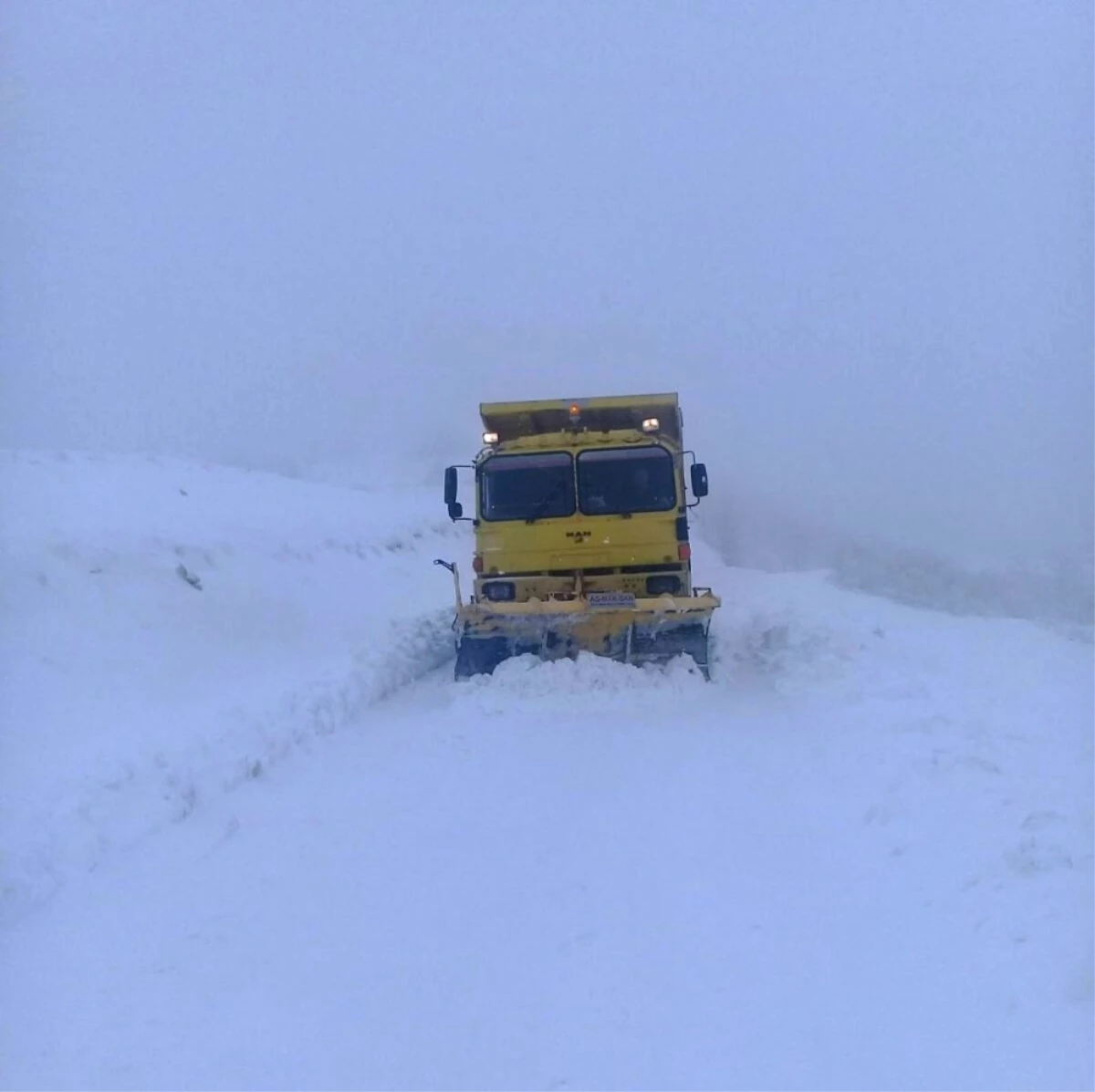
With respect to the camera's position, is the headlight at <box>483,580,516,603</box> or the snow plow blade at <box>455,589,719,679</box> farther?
the headlight at <box>483,580,516,603</box>

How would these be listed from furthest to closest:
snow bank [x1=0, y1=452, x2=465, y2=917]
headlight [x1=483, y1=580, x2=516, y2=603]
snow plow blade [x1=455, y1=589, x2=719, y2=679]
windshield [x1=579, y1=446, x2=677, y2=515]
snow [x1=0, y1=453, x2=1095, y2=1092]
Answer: windshield [x1=579, y1=446, x2=677, y2=515]
headlight [x1=483, y1=580, x2=516, y2=603]
snow plow blade [x1=455, y1=589, x2=719, y2=679]
snow bank [x1=0, y1=452, x2=465, y2=917]
snow [x1=0, y1=453, x2=1095, y2=1092]

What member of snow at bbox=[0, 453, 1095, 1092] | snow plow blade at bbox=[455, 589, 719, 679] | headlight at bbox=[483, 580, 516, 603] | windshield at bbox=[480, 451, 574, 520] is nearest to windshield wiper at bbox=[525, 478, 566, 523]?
windshield at bbox=[480, 451, 574, 520]

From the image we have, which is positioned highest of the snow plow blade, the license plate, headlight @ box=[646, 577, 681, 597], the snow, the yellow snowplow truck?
the yellow snowplow truck

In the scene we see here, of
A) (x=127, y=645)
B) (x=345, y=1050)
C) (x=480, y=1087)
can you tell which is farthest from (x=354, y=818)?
(x=127, y=645)

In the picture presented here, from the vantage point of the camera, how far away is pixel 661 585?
11.6 m

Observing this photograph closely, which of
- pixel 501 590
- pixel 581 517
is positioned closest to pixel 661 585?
pixel 581 517

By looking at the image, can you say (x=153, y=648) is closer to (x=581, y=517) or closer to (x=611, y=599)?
(x=611, y=599)

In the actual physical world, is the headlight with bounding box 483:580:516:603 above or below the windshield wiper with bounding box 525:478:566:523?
below

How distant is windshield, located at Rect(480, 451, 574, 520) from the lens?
39.0 feet

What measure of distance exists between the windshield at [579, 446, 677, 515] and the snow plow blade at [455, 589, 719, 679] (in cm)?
134

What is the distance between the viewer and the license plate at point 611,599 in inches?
413

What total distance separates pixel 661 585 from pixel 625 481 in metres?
1.25

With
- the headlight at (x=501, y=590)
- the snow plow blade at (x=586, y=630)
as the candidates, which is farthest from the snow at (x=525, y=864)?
the headlight at (x=501, y=590)

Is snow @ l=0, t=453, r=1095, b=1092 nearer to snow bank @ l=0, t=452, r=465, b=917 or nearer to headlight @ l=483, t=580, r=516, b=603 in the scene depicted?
snow bank @ l=0, t=452, r=465, b=917
